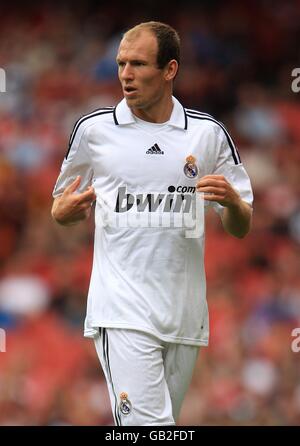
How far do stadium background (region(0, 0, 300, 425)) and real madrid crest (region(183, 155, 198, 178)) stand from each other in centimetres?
416

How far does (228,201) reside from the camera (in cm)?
490

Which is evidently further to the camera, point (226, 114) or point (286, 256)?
point (226, 114)

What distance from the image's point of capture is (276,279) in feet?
33.4

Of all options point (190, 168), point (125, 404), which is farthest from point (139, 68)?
point (125, 404)

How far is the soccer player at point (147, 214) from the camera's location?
4.87m

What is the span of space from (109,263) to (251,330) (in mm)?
4753

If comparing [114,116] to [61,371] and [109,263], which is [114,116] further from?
[61,371]

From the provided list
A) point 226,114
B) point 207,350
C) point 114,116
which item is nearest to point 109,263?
point 114,116

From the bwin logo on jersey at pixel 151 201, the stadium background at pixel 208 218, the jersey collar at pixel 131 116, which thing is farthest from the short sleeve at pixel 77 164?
the stadium background at pixel 208 218

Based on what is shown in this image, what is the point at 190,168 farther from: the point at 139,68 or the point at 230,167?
the point at 139,68

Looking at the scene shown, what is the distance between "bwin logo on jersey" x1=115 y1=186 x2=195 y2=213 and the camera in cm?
497

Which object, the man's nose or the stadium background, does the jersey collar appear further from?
the stadium background

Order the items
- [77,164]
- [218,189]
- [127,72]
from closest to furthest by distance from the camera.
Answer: [218,189] → [127,72] → [77,164]

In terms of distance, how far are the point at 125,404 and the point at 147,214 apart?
850 millimetres
